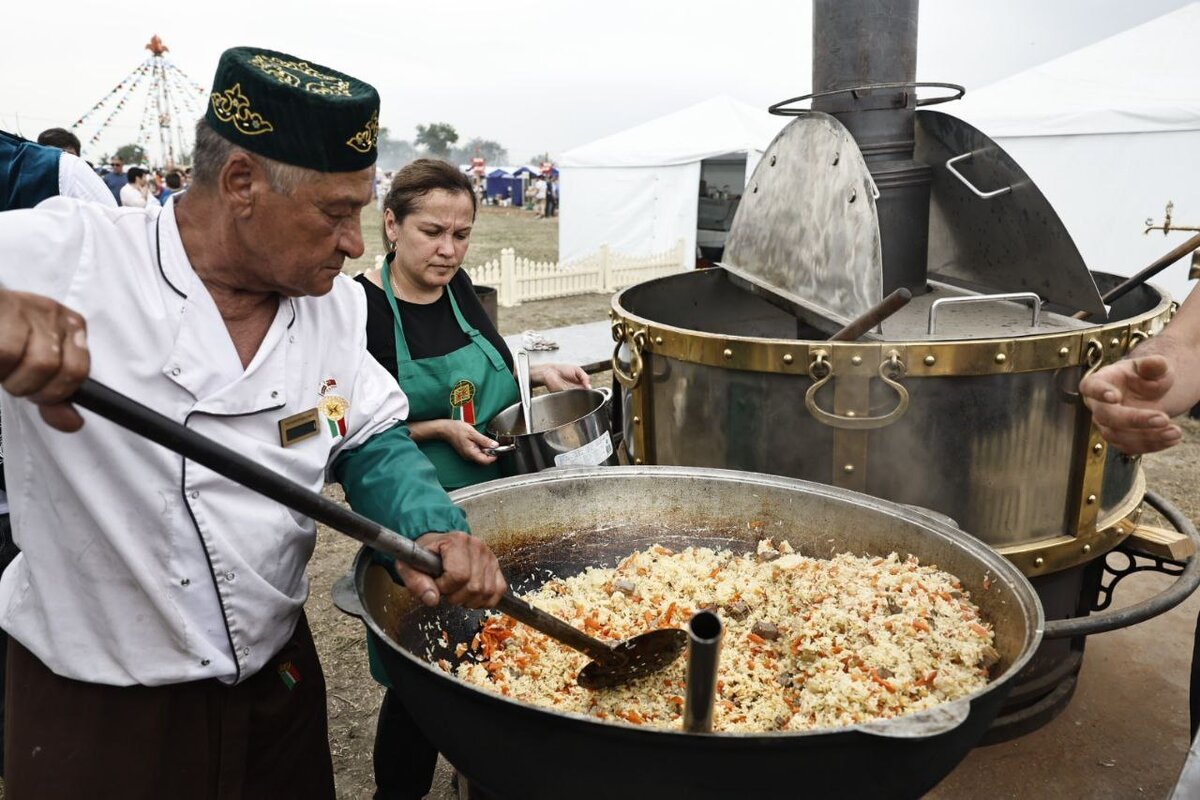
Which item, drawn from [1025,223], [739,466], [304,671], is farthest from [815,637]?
[1025,223]

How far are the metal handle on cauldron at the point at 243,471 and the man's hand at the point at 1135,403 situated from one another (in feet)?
4.07

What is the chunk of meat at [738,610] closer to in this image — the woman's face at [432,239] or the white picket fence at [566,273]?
the woman's face at [432,239]

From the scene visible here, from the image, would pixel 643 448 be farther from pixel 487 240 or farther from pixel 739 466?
pixel 487 240

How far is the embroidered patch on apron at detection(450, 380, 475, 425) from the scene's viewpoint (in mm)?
2574

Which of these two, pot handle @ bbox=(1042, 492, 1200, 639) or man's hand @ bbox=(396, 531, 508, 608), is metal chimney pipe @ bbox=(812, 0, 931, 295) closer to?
pot handle @ bbox=(1042, 492, 1200, 639)

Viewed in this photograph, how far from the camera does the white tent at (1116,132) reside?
26.0 ft

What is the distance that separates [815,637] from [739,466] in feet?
3.21

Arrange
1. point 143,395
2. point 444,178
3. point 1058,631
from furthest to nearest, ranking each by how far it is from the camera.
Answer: point 444,178
point 1058,631
point 143,395

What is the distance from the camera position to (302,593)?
1.81 metres

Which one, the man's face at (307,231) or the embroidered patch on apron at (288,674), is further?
the embroidered patch on apron at (288,674)

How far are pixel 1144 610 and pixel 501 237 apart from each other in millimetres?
23363

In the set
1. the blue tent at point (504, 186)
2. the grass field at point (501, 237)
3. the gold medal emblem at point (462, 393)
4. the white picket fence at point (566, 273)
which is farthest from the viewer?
the blue tent at point (504, 186)

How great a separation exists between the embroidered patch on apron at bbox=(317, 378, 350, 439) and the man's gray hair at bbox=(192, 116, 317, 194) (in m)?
0.45

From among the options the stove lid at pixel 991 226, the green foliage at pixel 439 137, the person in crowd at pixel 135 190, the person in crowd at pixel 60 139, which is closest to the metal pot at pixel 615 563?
the stove lid at pixel 991 226
